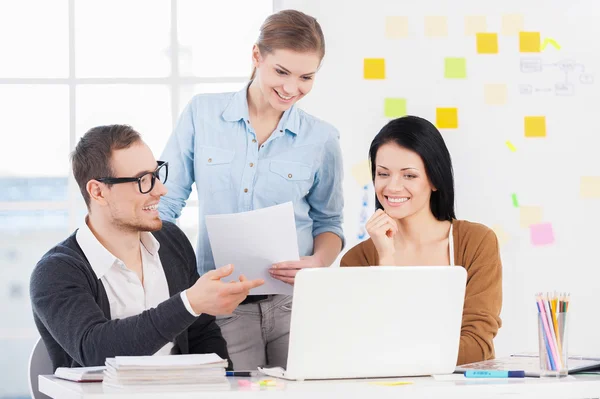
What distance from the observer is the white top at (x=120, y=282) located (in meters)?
2.00

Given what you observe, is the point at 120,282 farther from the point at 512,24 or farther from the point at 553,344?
the point at 512,24

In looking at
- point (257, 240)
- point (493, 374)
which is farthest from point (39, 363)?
point (493, 374)

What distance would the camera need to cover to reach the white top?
200cm

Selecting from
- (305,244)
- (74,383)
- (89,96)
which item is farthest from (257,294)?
(89,96)

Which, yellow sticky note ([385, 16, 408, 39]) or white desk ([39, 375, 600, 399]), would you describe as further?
yellow sticky note ([385, 16, 408, 39])

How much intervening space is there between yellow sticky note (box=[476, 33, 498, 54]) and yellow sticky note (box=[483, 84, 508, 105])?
0.52ft

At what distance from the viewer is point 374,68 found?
12.1 ft

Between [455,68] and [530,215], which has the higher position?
[455,68]

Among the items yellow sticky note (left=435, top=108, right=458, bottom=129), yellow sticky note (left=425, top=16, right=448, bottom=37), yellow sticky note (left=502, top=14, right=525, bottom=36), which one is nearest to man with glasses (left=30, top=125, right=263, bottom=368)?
yellow sticky note (left=435, top=108, right=458, bottom=129)

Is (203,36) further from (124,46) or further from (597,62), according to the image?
(597,62)

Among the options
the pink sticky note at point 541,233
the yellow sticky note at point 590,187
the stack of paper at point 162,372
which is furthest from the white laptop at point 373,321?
the yellow sticky note at point 590,187

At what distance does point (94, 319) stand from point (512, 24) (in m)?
2.63

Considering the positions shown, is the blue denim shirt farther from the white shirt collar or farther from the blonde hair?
the white shirt collar

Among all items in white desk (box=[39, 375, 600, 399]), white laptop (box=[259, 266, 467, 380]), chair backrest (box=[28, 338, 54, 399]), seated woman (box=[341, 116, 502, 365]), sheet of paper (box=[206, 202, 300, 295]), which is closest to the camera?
white desk (box=[39, 375, 600, 399])
